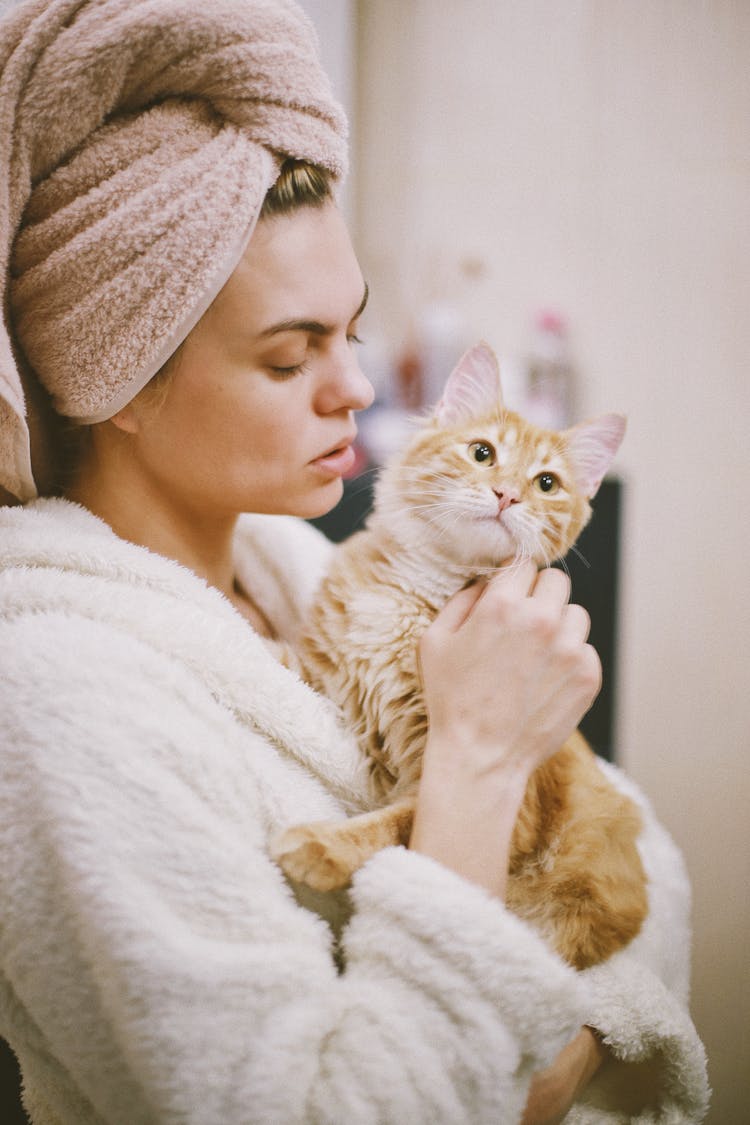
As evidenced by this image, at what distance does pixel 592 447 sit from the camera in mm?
1239

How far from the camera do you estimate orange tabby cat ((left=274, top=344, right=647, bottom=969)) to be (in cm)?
94

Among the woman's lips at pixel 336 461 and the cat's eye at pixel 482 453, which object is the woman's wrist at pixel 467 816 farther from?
the cat's eye at pixel 482 453

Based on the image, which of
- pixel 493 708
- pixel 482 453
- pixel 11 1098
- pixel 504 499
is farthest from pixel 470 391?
pixel 11 1098

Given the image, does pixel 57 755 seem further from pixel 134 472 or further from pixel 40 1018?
pixel 134 472

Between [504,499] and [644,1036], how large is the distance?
747mm

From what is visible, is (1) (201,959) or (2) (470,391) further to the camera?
(2) (470,391)

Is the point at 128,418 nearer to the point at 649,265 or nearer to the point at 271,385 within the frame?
the point at 271,385

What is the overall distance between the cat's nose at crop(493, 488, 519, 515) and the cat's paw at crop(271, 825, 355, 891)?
563 millimetres

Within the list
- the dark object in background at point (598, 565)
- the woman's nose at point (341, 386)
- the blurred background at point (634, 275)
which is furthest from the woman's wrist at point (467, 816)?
the blurred background at point (634, 275)

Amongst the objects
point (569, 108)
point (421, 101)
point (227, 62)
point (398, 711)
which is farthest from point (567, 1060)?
point (421, 101)

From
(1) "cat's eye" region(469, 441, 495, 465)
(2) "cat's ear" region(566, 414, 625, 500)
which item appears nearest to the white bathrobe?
(1) "cat's eye" region(469, 441, 495, 465)

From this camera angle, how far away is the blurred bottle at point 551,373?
2555 mm

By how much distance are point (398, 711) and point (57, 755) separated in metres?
0.48

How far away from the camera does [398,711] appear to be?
100 cm
